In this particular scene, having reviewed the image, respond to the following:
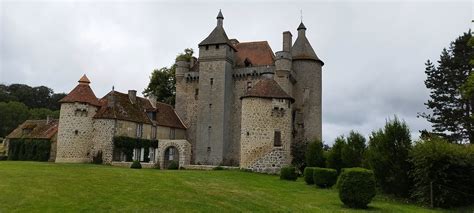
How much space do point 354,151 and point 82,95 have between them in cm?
2360

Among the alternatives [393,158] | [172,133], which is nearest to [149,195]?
[393,158]

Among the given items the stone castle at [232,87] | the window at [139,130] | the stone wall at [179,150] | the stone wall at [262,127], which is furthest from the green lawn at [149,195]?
the stone castle at [232,87]

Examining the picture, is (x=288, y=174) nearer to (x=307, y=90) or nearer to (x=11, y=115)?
(x=307, y=90)

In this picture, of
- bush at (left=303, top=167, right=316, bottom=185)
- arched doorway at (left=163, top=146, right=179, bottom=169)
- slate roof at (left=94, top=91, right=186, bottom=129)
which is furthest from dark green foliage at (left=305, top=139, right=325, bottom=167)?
slate roof at (left=94, top=91, right=186, bottom=129)

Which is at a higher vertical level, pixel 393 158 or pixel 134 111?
pixel 134 111

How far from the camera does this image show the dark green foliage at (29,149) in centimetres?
3841

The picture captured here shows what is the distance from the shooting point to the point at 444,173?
18.5 m

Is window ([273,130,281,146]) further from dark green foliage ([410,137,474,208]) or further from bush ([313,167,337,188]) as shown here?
dark green foliage ([410,137,474,208])

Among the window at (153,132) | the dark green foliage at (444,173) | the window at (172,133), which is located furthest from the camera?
the window at (172,133)

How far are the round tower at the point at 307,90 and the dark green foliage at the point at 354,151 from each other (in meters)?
15.0

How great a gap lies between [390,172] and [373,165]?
2.87 ft

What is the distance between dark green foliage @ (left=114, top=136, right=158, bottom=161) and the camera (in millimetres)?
35844

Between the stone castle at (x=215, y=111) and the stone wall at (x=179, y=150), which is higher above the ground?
the stone castle at (x=215, y=111)

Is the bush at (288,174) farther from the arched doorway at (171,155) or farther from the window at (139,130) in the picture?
the window at (139,130)
